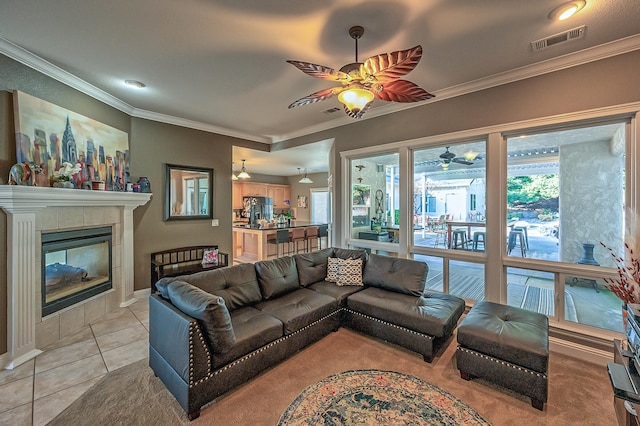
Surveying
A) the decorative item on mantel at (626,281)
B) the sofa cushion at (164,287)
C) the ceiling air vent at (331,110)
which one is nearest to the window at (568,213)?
the decorative item on mantel at (626,281)

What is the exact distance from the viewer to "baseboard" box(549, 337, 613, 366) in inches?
97.4

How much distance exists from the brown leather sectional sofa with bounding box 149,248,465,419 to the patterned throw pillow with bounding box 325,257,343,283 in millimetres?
70

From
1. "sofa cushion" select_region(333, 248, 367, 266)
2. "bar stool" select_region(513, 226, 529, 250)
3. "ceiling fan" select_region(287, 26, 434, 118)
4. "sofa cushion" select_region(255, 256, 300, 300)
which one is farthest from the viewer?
"sofa cushion" select_region(333, 248, 367, 266)

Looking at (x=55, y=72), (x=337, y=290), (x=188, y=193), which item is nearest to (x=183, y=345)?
(x=337, y=290)

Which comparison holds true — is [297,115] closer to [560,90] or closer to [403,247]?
[403,247]

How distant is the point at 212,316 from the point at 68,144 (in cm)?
282

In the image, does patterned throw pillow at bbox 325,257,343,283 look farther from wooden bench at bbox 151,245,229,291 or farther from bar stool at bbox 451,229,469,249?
wooden bench at bbox 151,245,229,291

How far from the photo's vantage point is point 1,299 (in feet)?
7.99

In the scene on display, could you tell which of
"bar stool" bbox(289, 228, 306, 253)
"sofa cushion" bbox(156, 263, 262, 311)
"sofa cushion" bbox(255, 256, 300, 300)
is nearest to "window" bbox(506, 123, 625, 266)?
"sofa cushion" bbox(255, 256, 300, 300)

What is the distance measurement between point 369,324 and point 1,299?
138 inches

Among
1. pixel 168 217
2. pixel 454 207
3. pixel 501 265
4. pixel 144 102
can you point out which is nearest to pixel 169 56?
pixel 144 102

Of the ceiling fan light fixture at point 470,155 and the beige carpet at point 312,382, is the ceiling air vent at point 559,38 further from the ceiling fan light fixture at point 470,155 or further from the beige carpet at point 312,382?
the beige carpet at point 312,382

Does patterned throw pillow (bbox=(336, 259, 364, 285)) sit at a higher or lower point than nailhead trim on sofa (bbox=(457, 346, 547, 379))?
higher

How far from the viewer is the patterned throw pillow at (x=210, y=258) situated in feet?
15.1
